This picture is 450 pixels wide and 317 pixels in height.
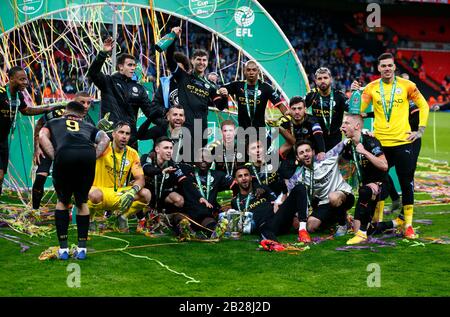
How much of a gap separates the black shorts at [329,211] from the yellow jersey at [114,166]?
1954 millimetres

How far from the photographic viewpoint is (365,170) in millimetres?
6984

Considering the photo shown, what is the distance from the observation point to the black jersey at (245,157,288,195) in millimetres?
7387

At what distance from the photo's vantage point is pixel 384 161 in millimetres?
6816

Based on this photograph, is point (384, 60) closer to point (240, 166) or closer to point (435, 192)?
point (240, 166)

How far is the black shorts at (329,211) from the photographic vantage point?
23.4ft

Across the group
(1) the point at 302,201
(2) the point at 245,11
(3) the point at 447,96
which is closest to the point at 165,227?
(1) the point at 302,201

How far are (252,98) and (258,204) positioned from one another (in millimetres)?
1523

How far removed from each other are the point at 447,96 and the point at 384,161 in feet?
93.9

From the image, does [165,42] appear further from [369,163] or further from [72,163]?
[369,163]

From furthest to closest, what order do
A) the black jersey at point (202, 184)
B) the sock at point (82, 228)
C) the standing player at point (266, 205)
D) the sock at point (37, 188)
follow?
1. the sock at point (37, 188)
2. the black jersey at point (202, 184)
3. the standing player at point (266, 205)
4. the sock at point (82, 228)

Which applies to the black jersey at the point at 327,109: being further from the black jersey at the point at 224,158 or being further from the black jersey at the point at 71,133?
the black jersey at the point at 71,133

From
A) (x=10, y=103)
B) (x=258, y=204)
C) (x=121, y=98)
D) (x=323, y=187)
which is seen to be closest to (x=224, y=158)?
(x=258, y=204)

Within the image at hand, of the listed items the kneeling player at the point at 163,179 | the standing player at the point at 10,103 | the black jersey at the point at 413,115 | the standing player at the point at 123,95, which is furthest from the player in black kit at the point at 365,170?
the standing player at the point at 10,103

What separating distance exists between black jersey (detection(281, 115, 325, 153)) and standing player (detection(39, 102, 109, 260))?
2.66 meters
